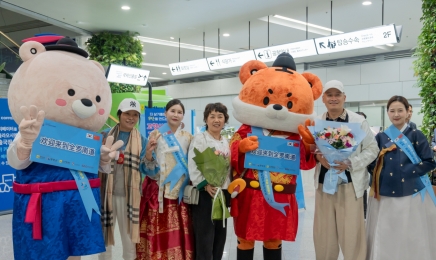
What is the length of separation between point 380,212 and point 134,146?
1979 mm

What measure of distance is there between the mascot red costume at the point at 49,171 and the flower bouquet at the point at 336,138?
1.49m

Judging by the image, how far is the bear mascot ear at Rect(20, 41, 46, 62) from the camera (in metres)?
2.29

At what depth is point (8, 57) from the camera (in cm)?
741

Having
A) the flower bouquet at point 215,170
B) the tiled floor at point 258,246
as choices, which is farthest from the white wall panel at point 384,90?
the flower bouquet at point 215,170

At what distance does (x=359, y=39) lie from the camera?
6289 mm

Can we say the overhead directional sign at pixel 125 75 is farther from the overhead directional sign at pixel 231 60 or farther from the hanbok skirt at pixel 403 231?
the hanbok skirt at pixel 403 231

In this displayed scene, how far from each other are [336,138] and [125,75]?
6126mm

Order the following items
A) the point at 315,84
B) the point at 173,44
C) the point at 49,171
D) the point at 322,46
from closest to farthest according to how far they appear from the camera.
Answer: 1. the point at 49,171
2. the point at 315,84
3. the point at 322,46
4. the point at 173,44

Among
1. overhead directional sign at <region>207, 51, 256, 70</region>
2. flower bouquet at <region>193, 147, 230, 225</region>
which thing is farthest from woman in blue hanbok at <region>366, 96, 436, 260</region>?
overhead directional sign at <region>207, 51, 256, 70</region>

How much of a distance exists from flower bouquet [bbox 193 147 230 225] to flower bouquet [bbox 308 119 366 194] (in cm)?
66

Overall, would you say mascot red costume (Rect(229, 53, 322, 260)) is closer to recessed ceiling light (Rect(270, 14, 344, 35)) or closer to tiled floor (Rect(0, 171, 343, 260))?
tiled floor (Rect(0, 171, 343, 260))

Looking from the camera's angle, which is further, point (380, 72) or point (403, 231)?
point (380, 72)

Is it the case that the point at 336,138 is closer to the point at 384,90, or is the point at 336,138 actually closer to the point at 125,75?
the point at 125,75

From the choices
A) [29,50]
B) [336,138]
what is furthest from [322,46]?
[29,50]
